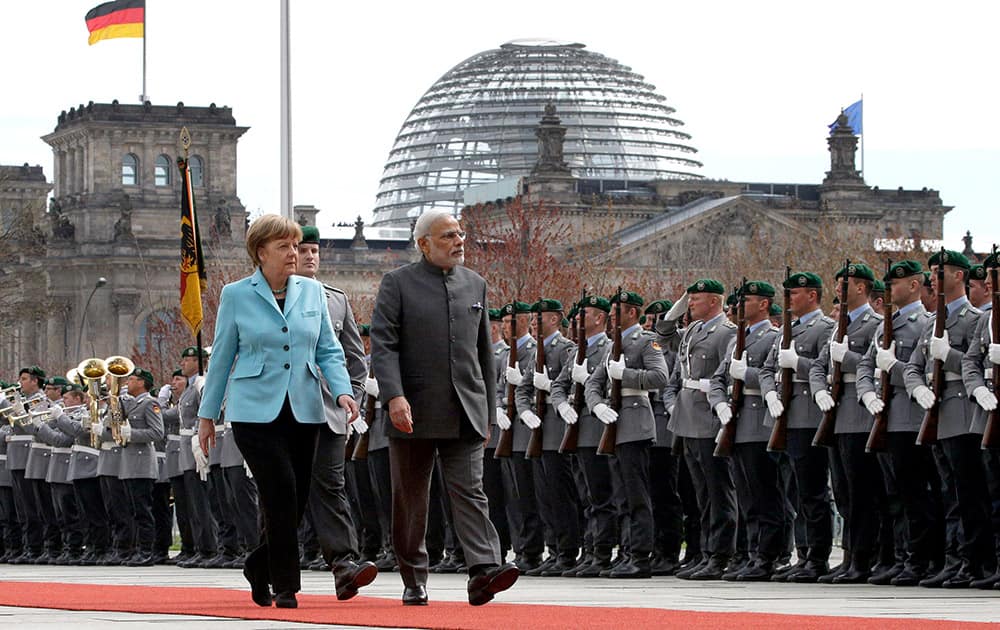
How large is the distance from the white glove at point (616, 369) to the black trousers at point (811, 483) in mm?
1641

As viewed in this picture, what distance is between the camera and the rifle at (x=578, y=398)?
20.0 metres

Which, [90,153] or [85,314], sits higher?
[90,153]

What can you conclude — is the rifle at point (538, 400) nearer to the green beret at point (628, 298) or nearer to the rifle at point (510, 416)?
the rifle at point (510, 416)

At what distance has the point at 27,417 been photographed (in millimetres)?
27859

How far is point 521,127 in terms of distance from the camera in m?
142

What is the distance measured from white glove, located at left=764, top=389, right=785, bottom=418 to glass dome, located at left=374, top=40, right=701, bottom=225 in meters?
120

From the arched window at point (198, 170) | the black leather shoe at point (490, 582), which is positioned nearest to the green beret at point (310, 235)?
the black leather shoe at point (490, 582)

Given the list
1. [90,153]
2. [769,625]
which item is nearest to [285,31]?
[769,625]

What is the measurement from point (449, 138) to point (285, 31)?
11263cm

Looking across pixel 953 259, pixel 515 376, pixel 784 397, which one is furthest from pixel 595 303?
pixel 953 259

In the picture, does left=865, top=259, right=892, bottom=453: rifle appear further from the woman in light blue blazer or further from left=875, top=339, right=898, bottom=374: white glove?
the woman in light blue blazer

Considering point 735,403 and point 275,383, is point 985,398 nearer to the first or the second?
point 735,403

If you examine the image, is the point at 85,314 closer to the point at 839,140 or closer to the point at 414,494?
the point at 839,140

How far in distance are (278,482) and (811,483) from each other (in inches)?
230
